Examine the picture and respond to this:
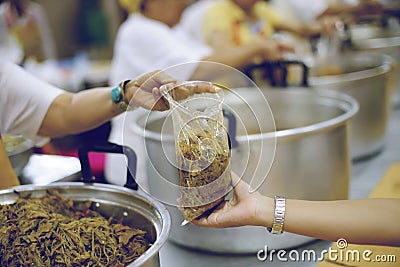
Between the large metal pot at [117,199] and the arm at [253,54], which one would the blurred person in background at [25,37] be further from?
the large metal pot at [117,199]

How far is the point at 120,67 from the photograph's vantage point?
1.93 meters

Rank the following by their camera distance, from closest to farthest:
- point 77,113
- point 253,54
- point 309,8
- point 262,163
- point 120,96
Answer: point 262,163 → point 120,96 → point 77,113 → point 253,54 → point 309,8

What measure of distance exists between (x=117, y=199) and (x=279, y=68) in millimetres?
899

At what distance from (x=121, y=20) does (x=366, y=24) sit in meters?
3.20

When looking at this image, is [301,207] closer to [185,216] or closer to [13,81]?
[185,216]

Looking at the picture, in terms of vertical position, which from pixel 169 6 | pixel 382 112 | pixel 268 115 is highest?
pixel 169 6

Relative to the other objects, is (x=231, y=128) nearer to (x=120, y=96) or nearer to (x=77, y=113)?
(x=120, y=96)

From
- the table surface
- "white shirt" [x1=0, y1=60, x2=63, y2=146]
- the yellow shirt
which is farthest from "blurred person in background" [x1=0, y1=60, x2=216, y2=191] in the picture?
the yellow shirt

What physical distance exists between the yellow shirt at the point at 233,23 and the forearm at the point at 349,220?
5.02 feet

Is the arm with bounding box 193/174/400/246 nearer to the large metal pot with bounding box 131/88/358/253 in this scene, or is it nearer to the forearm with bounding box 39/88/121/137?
the large metal pot with bounding box 131/88/358/253

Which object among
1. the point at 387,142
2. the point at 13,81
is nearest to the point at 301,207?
the point at 13,81

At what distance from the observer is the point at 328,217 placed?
777mm

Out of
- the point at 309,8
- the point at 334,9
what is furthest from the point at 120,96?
the point at 309,8

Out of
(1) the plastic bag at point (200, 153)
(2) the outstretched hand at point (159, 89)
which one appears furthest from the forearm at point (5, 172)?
(1) the plastic bag at point (200, 153)
